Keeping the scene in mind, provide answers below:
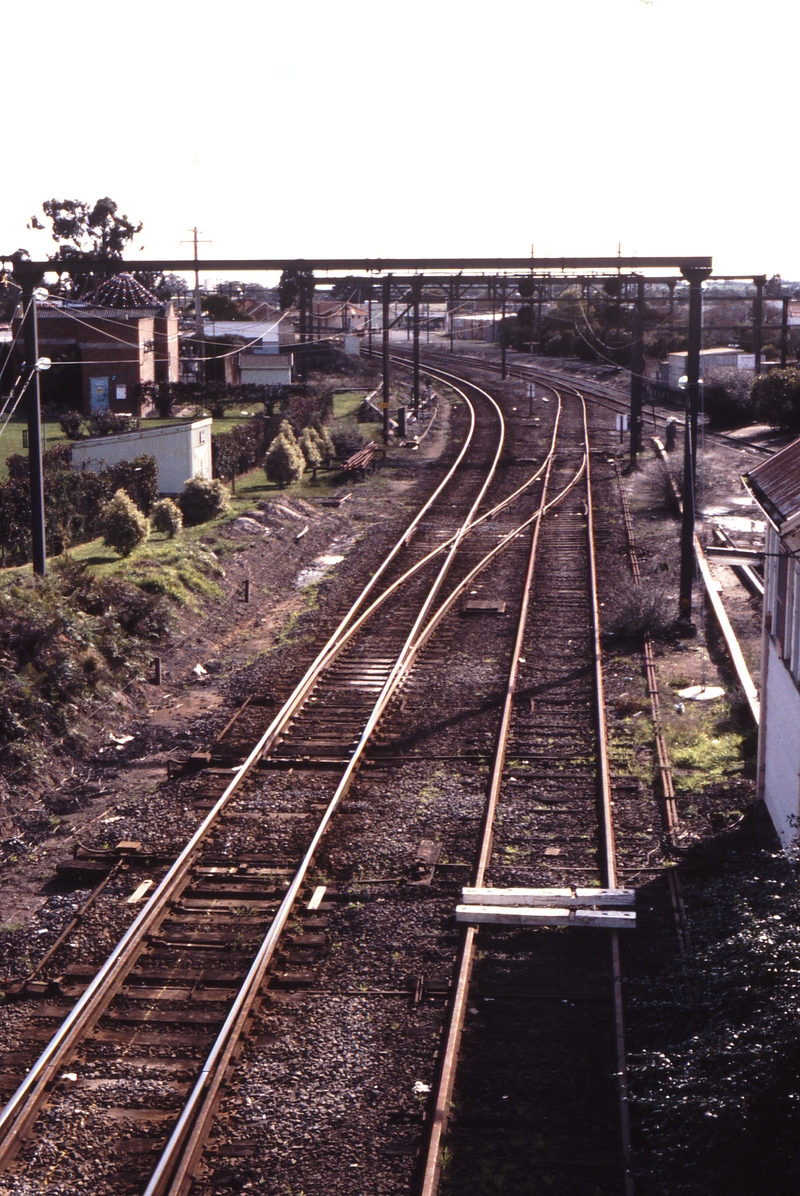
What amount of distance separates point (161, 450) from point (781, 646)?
18.5 metres

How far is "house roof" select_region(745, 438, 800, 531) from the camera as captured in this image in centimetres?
827

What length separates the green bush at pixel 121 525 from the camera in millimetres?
18531

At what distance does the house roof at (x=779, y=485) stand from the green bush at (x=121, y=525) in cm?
1140

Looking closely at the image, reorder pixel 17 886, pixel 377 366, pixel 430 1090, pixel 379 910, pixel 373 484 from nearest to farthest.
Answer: pixel 430 1090 < pixel 379 910 < pixel 17 886 < pixel 373 484 < pixel 377 366

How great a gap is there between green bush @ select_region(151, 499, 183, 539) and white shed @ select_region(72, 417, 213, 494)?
3.90m

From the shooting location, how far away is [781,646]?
9016mm

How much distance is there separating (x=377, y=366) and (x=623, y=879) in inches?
2340

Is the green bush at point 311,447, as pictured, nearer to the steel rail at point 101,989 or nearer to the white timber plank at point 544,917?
the steel rail at point 101,989

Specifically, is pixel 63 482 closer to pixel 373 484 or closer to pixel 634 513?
pixel 373 484

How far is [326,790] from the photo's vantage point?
10.2 m

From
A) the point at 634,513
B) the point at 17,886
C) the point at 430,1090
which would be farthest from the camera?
the point at 634,513

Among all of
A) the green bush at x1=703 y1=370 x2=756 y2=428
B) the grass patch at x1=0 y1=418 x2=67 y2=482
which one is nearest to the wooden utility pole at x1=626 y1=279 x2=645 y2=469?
the green bush at x1=703 y1=370 x2=756 y2=428

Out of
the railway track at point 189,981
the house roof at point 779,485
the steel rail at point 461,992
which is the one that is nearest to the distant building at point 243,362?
the railway track at point 189,981

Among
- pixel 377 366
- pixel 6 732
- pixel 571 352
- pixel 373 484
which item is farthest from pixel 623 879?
pixel 571 352
